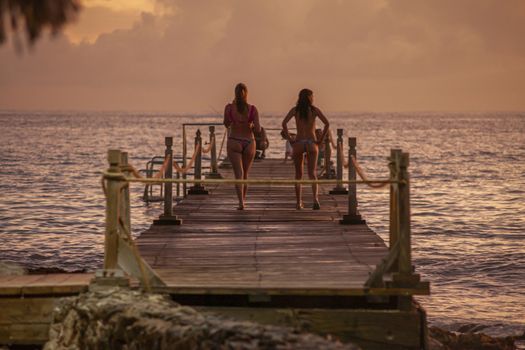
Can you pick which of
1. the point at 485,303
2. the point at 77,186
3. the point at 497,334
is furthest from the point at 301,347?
the point at 77,186

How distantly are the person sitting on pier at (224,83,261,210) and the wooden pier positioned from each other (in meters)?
1.44

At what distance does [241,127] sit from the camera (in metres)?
15.1

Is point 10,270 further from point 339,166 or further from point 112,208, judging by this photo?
point 112,208

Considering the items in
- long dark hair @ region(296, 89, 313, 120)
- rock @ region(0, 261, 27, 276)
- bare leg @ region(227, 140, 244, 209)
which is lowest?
rock @ region(0, 261, 27, 276)

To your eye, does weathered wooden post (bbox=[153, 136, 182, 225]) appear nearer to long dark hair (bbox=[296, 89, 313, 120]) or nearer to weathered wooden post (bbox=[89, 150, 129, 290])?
long dark hair (bbox=[296, 89, 313, 120])

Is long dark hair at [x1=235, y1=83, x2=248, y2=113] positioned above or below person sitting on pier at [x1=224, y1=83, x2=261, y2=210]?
above

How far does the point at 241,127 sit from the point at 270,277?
491 centimetres

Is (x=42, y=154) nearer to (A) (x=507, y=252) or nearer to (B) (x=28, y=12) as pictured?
(A) (x=507, y=252)

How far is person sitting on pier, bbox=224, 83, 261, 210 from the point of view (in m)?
14.8

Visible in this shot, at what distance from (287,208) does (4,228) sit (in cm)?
1786

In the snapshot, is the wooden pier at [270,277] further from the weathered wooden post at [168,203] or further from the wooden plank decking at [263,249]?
the weathered wooden post at [168,203]

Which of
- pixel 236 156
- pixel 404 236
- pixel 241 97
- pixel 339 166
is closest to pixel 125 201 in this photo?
pixel 404 236

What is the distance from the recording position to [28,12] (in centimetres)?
805

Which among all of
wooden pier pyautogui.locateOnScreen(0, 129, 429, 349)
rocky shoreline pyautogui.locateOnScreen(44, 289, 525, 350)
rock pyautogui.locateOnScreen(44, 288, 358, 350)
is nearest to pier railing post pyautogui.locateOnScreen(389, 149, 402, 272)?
wooden pier pyautogui.locateOnScreen(0, 129, 429, 349)
